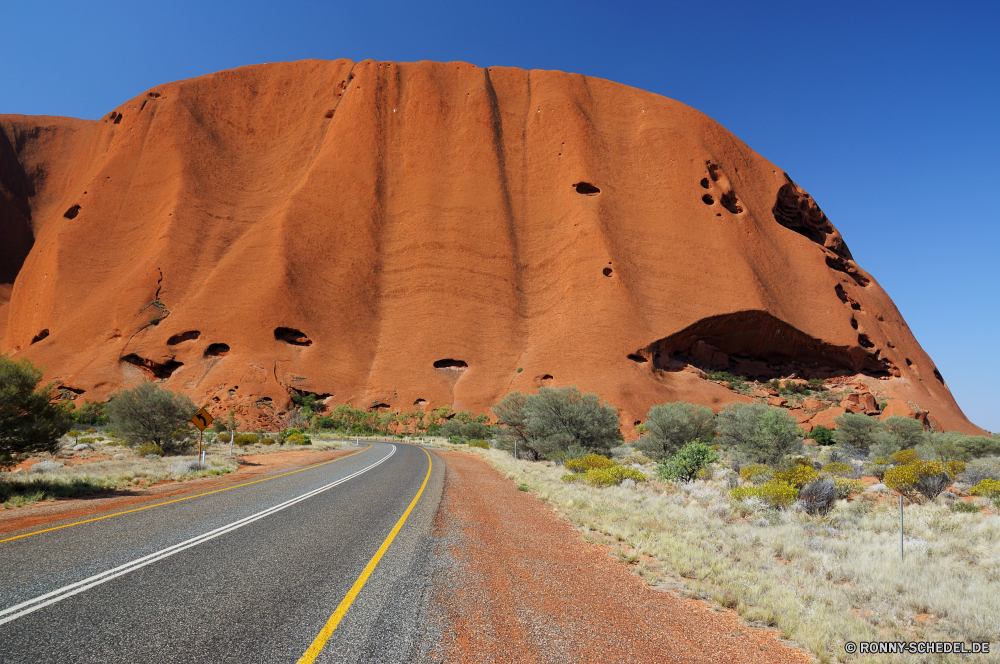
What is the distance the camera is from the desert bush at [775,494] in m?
10.2

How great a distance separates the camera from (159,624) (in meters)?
3.82

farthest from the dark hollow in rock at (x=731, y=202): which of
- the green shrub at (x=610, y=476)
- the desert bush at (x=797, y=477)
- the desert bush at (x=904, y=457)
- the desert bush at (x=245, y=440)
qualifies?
the desert bush at (x=245, y=440)

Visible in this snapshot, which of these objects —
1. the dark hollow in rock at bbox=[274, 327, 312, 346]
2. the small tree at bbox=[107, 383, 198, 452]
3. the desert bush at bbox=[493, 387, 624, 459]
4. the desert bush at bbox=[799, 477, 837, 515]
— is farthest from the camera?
the dark hollow in rock at bbox=[274, 327, 312, 346]

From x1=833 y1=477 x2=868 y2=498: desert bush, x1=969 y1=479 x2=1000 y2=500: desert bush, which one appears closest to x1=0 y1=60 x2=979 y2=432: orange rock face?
x1=833 y1=477 x2=868 y2=498: desert bush

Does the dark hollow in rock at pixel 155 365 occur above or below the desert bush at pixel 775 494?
above

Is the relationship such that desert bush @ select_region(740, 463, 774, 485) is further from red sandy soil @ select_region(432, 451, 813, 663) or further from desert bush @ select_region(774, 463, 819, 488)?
red sandy soil @ select_region(432, 451, 813, 663)

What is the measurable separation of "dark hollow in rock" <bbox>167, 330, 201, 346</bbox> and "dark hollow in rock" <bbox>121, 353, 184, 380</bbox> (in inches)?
90.5

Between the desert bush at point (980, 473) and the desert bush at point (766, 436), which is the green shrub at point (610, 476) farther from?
the desert bush at point (980, 473)

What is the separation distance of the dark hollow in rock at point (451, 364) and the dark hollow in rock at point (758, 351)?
21.8m

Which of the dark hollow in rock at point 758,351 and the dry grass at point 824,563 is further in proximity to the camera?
the dark hollow in rock at point 758,351

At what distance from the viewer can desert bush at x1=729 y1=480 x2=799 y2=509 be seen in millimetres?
10198

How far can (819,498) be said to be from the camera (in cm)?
989

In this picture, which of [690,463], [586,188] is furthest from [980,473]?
[586,188]

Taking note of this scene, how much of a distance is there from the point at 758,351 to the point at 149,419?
6105 cm
